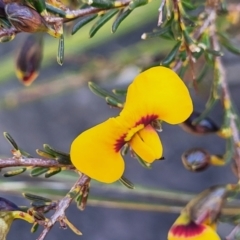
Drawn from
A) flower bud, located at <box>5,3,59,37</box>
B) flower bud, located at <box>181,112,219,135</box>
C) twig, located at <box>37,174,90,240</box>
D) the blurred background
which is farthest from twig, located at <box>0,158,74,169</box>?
the blurred background

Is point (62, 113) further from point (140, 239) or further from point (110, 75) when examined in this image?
point (140, 239)

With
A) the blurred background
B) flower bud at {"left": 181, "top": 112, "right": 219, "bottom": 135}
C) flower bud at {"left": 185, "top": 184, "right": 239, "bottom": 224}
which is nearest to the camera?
flower bud at {"left": 185, "top": 184, "right": 239, "bottom": 224}

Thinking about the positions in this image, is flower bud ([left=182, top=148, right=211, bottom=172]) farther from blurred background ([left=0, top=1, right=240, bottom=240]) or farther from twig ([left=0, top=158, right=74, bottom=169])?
blurred background ([left=0, top=1, right=240, bottom=240])

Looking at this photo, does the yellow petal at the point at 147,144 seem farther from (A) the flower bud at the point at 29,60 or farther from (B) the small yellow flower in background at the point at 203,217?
(A) the flower bud at the point at 29,60

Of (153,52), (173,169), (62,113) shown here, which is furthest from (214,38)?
(62,113)

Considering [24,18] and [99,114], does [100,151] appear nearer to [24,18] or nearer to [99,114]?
[24,18]
